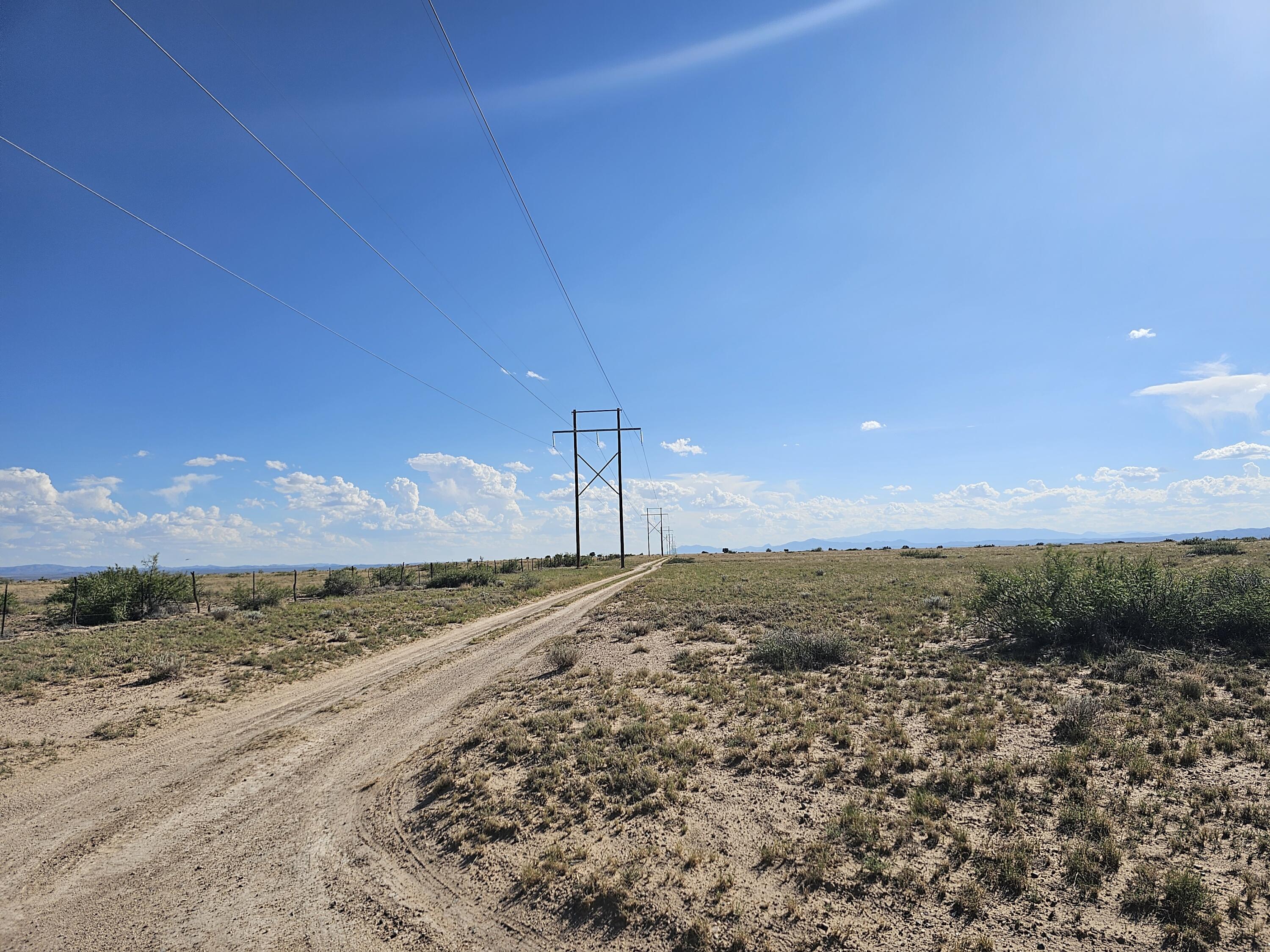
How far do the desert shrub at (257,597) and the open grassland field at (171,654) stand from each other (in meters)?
0.27

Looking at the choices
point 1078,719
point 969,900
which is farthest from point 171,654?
point 1078,719

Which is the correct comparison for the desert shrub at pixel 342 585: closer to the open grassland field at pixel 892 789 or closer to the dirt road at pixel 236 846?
the dirt road at pixel 236 846

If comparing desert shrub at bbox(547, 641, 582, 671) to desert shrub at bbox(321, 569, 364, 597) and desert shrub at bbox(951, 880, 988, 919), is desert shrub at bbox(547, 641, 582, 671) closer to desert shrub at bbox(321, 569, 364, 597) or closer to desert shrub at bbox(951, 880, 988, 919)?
desert shrub at bbox(951, 880, 988, 919)

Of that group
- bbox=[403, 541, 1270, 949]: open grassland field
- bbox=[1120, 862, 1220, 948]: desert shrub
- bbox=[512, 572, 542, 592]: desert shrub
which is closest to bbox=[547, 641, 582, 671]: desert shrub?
bbox=[403, 541, 1270, 949]: open grassland field

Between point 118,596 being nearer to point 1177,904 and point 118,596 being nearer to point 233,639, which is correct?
point 233,639

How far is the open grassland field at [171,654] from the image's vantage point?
12617 mm

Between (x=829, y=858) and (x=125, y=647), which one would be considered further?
(x=125, y=647)

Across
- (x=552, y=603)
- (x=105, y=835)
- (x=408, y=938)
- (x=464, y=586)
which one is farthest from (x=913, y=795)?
(x=464, y=586)

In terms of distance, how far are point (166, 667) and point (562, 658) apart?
11102 millimetres

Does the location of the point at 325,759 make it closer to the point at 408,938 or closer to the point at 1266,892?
the point at 408,938

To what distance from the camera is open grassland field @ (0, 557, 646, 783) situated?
12617 millimetres

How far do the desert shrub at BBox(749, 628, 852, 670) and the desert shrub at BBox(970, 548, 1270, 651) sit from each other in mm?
5386

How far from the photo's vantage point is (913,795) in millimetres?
7598

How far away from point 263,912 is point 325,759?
4.53m
